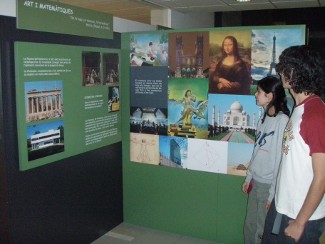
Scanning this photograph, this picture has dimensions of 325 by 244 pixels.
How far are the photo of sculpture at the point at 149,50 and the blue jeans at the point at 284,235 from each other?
185cm

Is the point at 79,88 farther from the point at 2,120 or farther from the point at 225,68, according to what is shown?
the point at 225,68

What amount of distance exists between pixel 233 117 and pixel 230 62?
480mm

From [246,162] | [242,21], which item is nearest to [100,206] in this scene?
[246,162]

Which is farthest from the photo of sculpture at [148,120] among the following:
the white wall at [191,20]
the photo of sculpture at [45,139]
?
the white wall at [191,20]

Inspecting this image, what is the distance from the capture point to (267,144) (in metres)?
2.66

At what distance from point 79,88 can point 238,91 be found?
53.7 inches

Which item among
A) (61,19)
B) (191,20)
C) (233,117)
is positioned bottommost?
(233,117)

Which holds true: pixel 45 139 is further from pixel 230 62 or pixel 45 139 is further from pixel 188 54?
pixel 230 62

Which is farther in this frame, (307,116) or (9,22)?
(9,22)

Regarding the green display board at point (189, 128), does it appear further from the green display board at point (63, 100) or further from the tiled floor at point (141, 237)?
the green display board at point (63, 100)

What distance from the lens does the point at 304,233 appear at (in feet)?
6.02

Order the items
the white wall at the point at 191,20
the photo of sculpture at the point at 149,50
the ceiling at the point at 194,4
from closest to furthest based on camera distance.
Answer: the photo of sculpture at the point at 149,50 < the ceiling at the point at 194,4 < the white wall at the point at 191,20

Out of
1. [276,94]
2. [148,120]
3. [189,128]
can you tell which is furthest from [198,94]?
[276,94]

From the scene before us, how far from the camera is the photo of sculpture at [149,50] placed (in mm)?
3414
